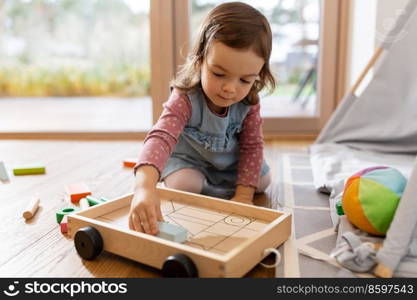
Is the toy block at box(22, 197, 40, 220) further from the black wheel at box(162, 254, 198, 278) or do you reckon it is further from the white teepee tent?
the white teepee tent

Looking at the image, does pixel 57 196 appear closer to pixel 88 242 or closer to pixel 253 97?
pixel 88 242

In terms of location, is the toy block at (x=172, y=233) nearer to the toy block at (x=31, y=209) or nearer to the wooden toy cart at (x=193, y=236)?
the wooden toy cart at (x=193, y=236)

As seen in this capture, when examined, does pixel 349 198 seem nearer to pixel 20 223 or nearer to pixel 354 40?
pixel 20 223

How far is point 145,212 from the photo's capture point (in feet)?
2.37

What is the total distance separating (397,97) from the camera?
1.46 m

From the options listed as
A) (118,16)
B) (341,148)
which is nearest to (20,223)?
(341,148)

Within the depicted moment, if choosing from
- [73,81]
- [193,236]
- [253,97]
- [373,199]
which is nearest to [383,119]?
[253,97]

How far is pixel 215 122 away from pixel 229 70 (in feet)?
0.64

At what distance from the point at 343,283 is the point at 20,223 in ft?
2.17

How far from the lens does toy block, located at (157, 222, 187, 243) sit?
0.72m

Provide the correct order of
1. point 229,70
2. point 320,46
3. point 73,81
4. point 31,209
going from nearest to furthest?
1. point 229,70
2. point 31,209
3. point 320,46
4. point 73,81

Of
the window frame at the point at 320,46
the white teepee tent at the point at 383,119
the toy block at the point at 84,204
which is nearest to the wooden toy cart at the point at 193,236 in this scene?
the toy block at the point at 84,204

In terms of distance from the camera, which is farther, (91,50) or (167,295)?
(91,50)

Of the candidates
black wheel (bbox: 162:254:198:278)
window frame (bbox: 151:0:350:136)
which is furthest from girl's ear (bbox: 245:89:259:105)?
window frame (bbox: 151:0:350:136)
